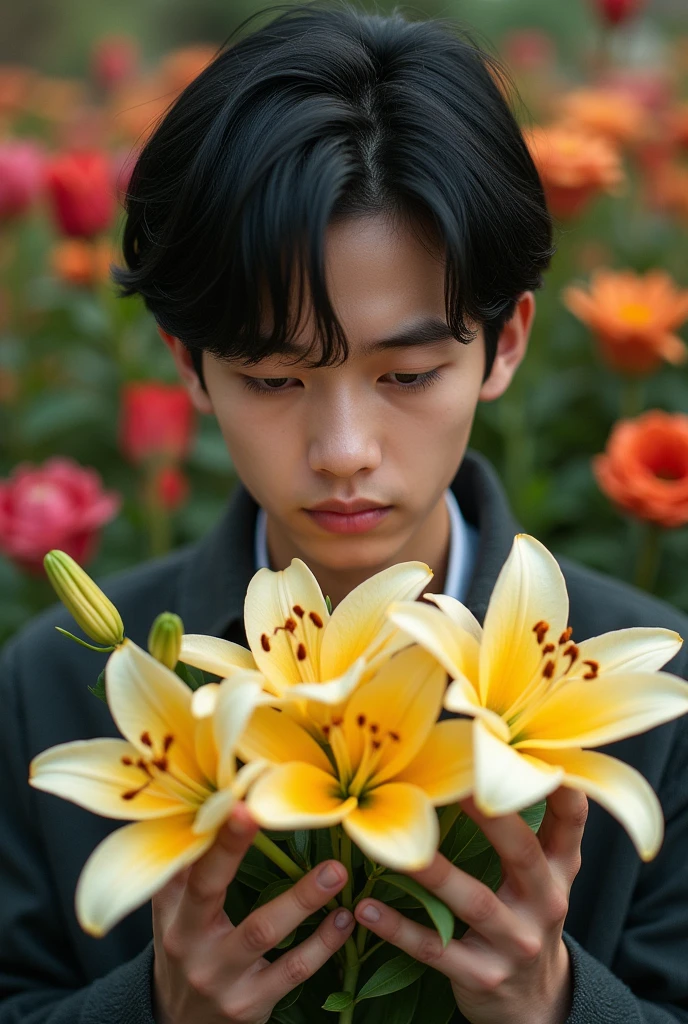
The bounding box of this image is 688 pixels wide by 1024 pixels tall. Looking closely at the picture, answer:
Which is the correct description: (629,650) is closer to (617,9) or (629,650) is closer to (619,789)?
(619,789)

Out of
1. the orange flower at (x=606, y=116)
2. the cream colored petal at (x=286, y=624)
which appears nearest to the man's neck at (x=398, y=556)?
the cream colored petal at (x=286, y=624)

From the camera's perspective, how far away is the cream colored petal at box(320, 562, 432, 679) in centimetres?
63

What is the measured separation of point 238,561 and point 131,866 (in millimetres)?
558

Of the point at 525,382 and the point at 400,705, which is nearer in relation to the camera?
the point at 400,705

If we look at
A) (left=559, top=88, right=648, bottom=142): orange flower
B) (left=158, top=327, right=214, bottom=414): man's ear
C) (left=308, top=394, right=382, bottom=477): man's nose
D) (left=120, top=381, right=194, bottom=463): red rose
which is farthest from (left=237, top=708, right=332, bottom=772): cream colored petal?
(left=559, top=88, right=648, bottom=142): orange flower

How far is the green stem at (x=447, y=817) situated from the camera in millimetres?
625

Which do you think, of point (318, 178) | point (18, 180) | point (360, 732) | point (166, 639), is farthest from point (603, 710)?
point (18, 180)

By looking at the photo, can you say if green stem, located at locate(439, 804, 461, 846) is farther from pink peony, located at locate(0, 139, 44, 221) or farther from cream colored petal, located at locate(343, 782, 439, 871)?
pink peony, located at locate(0, 139, 44, 221)

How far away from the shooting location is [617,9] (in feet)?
6.26

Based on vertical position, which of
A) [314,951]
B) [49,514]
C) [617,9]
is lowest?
[49,514]

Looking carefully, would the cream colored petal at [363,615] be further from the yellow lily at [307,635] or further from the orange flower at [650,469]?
the orange flower at [650,469]

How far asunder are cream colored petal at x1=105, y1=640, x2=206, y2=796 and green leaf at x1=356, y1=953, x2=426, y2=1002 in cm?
17

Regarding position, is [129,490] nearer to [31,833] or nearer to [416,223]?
[31,833]

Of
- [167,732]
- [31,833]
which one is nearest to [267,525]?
[31,833]
